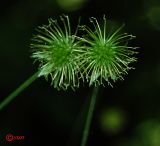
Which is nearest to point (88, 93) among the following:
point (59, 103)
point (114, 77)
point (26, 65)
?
point (59, 103)

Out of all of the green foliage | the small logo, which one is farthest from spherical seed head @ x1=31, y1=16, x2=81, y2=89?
the small logo

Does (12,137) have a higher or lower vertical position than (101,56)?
lower

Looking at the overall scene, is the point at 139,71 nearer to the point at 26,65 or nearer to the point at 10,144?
the point at 26,65

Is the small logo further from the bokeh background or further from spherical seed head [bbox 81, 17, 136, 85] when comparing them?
spherical seed head [bbox 81, 17, 136, 85]

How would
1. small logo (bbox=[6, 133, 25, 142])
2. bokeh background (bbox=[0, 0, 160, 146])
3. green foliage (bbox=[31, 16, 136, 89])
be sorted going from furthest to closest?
1. bokeh background (bbox=[0, 0, 160, 146])
2. small logo (bbox=[6, 133, 25, 142])
3. green foliage (bbox=[31, 16, 136, 89])

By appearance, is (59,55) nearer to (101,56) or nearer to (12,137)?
(101,56)

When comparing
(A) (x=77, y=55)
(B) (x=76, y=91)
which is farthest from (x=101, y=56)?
(B) (x=76, y=91)

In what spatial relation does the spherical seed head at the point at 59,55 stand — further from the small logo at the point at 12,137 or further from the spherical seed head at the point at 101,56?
the small logo at the point at 12,137

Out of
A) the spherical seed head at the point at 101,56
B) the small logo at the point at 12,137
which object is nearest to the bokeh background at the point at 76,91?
the small logo at the point at 12,137
